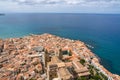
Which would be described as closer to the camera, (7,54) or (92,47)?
(7,54)

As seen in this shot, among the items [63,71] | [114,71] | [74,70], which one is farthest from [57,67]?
[114,71]

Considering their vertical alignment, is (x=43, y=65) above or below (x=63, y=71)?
below

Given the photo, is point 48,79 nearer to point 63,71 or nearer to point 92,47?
point 63,71

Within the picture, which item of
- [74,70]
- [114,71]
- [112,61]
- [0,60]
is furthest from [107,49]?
[0,60]

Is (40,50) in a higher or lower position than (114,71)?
higher

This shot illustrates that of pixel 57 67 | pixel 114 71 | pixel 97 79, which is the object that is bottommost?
pixel 114 71

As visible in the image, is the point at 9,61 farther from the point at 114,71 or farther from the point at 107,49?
the point at 107,49

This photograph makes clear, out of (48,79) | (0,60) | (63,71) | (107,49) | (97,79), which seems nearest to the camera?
(63,71)

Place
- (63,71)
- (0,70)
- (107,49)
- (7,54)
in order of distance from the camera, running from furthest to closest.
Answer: (107,49) < (7,54) < (0,70) < (63,71)

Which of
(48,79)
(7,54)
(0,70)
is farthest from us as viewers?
(7,54)
